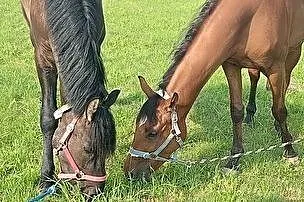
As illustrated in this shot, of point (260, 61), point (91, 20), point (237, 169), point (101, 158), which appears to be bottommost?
point (237, 169)

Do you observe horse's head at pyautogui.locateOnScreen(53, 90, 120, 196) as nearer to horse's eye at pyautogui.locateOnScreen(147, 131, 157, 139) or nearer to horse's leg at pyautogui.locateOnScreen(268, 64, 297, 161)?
horse's eye at pyautogui.locateOnScreen(147, 131, 157, 139)

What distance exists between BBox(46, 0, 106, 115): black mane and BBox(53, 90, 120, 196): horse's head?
79 mm

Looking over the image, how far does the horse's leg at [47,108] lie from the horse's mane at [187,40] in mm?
912

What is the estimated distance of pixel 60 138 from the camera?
3.68 m

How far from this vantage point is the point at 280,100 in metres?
5.15

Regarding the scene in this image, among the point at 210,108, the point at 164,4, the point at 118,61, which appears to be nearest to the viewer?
the point at 210,108

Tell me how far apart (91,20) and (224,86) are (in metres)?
4.01

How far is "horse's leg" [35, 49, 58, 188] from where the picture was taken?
173 inches

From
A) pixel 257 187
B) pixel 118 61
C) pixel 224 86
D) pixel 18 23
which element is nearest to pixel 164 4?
pixel 18 23

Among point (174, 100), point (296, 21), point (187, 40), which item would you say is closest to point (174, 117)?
point (174, 100)

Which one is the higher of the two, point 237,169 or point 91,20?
point 91,20

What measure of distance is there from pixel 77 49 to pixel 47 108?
38.4 inches

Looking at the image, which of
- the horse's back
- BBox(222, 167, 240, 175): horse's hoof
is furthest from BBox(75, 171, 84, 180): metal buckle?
the horse's back

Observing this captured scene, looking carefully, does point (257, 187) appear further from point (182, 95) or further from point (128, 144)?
point (128, 144)
